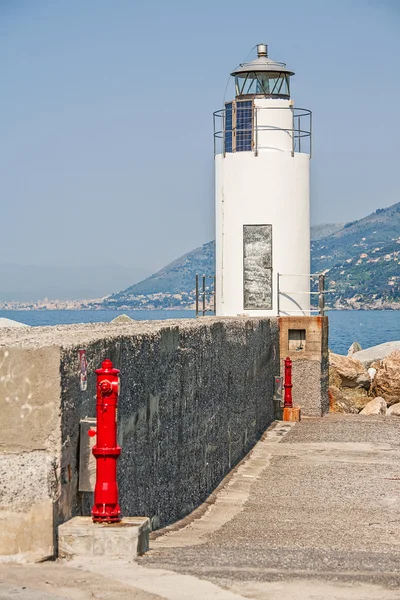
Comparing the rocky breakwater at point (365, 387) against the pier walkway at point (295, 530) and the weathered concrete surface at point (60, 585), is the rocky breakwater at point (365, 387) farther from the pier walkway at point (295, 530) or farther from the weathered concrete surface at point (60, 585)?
the weathered concrete surface at point (60, 585)

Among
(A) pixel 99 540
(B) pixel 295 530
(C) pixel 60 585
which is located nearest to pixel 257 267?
(B) pixel 295 530

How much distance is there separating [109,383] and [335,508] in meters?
4.97

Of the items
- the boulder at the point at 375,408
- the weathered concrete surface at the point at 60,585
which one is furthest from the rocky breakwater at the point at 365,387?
the weathered concrete surface at the point at 60,585

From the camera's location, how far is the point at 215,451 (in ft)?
38.2

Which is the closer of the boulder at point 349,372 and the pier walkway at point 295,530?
the pier walkway at point 295,530

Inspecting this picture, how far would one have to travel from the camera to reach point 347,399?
910 inches

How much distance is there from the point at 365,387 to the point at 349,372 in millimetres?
570

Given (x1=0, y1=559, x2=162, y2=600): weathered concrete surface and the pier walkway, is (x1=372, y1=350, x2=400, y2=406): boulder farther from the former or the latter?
(x1=0, y1=559, x2=162, y2=600): weathered concrete surface

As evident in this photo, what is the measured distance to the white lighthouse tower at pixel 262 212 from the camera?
20984mm

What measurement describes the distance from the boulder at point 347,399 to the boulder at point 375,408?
46 cm

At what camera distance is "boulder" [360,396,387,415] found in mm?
21656

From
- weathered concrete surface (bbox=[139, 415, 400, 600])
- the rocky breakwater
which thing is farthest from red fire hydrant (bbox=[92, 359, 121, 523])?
the rocky breakwater

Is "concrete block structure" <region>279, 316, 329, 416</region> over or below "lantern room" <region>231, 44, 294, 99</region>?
below

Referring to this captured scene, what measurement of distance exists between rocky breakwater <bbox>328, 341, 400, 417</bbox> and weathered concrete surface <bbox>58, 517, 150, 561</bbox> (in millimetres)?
15509
